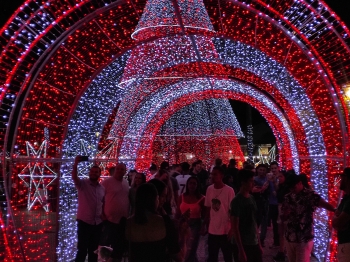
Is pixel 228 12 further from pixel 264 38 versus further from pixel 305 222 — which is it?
pixel 305 222

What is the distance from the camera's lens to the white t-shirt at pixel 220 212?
7.45 meters

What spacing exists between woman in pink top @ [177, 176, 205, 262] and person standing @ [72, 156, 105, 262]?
1.28m

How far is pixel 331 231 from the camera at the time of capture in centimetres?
813

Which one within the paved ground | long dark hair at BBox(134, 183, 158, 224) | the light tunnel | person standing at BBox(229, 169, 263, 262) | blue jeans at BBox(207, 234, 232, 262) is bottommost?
the paved ground

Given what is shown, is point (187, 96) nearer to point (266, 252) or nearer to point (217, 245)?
point (266, 252)

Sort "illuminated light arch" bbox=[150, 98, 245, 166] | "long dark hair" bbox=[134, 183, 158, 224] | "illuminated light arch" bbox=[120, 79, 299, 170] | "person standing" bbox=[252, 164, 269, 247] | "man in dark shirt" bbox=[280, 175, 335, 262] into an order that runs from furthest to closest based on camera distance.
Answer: "illuminated light arch" bbox=[150, 98, 245, 166] → "illuminated light arch" bbox=[120, 79, 299, 170] → "person standing" bbox=[252, 164, 269, 247] → "man in dark shirt" bbox=[280, 175, 335, 262] → "long dark hair" bbox=[134, 183, 158, 224]

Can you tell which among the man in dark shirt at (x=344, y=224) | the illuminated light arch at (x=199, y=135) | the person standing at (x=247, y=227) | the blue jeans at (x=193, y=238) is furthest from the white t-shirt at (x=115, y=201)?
the illuminated light arch at (x=199, y=135)

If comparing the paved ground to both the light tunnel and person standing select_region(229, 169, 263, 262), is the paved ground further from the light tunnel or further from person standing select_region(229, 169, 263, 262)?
person standing select_region(229, 169, 263, 262)

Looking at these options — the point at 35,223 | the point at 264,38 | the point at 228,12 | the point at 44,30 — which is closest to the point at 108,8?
the point at 44,30

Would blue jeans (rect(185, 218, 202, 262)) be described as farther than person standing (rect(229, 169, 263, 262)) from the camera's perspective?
Yes

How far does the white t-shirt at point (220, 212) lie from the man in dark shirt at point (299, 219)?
1097 mm

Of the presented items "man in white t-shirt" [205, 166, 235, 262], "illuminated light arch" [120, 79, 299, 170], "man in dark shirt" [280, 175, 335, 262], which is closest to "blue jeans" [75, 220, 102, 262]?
"man in white t-shirt" [205, 166, 235, 262]

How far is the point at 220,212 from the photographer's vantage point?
24.4 feet

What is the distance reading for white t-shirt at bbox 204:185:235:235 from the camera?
293 inches
